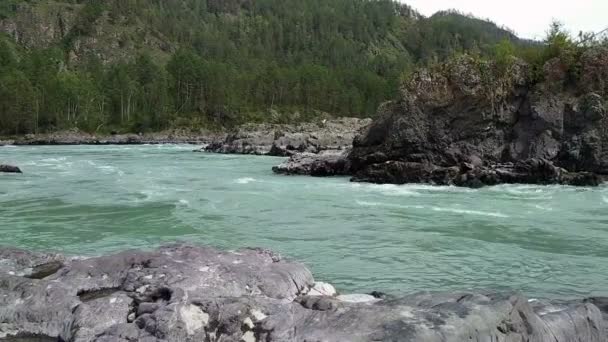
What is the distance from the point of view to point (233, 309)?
22.1 feet

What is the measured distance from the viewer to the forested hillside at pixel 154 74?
92.1 m

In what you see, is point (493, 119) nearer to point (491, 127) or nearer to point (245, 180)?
point (491, 127)

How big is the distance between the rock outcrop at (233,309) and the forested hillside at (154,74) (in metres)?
30.3

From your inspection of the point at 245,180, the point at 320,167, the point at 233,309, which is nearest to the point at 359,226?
the point at 233,309

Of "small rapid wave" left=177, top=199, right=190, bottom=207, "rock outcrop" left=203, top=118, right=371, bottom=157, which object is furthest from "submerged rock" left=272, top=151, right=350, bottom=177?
"rock outcrop" left=203, top=118, right=371, bottom=157

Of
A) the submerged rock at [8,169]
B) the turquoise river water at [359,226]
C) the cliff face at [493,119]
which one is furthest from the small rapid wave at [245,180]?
the submerged rock at [8,169]

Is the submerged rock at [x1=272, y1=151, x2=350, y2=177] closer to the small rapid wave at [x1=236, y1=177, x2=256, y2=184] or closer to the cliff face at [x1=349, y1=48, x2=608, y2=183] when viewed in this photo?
the cliff face at [x1=349, y1=48, x2=608, y2=183]

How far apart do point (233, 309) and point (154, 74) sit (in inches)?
4185

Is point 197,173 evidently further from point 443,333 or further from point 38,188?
point 443,333

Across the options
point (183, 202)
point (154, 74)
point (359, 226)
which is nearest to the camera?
point (359, 226)

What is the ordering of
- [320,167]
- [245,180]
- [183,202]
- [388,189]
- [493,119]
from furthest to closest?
[320,167], [493,119], [245,180], [388,189], [183,202]

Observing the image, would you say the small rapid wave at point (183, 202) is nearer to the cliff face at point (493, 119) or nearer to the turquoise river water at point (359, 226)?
the turquoise river water at point (359, 226)

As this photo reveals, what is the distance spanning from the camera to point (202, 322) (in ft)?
21.7

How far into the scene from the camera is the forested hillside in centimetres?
9206
